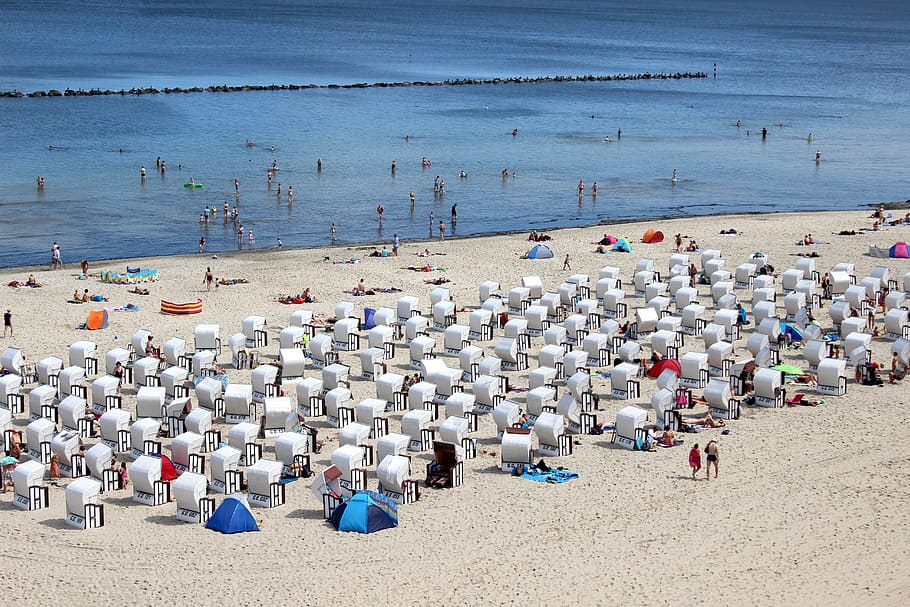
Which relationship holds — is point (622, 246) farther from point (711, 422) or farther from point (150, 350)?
point (150, 350)

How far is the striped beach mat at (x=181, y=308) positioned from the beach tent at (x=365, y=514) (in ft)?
56.3

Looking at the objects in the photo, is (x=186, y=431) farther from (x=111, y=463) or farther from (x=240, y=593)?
(x=240, y=593)

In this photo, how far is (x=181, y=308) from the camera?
38.4 meters

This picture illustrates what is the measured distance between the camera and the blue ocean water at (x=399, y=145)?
6078 cm

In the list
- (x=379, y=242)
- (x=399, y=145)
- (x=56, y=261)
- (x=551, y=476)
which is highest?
(x=399, y=145)

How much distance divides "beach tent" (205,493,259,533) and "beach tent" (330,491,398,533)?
158cm

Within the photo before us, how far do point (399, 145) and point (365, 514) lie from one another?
6430 centimetres

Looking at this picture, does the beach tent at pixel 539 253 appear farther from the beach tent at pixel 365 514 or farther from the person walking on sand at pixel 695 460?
the beach tent at pixel 365 514

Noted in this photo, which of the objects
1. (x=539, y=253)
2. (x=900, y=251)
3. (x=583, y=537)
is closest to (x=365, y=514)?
(x=583, y=537)

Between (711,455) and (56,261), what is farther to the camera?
(56,261)

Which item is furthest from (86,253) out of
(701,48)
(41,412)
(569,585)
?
(701,48)

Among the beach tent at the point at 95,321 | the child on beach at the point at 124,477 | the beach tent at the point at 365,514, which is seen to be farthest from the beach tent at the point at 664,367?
the beach tent at the point at 95,321

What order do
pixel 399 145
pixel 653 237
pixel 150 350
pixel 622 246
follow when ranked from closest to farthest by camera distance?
1. pixel 150 350
2. pixel 622 246
3. pixel 653 237
4. pixel 399 145

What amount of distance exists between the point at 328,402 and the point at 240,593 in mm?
8765
